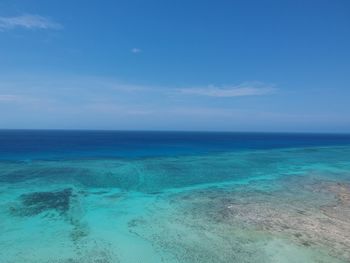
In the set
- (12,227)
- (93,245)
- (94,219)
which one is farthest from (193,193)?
(12,227)

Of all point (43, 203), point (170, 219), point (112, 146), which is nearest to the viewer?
point (170, 219)


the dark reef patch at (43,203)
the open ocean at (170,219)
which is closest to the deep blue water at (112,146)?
the open ocean at (170,219)

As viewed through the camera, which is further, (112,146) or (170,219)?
(112,146)

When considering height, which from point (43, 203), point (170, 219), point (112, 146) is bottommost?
point (170, 219)

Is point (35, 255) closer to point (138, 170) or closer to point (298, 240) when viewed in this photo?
point (298, 240)

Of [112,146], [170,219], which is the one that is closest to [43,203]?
[170,219]

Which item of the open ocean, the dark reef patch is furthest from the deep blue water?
the dark reef patch

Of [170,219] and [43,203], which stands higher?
[43,203]

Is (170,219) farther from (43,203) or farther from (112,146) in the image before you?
(112,146)

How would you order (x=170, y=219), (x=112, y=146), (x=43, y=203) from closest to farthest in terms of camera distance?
(x=170, y=219)
(x=43, y=203)
(x=112, y=146)

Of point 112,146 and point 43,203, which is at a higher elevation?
point 112,146

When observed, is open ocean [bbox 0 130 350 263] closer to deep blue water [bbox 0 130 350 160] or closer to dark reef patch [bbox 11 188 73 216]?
dark reef patch [bbox 11 188 73 216]
